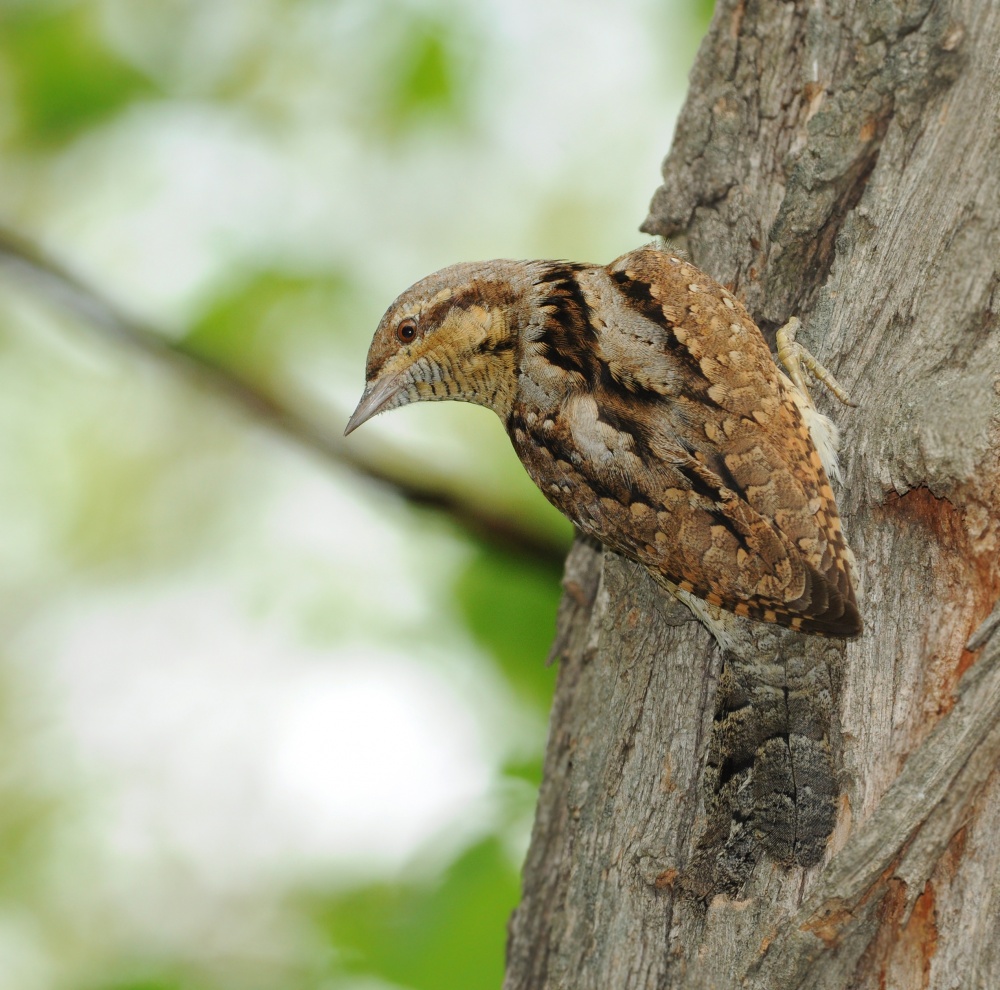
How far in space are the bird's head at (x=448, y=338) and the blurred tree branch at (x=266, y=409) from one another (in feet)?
2.56

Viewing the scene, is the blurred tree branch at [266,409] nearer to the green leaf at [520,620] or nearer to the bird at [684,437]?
the green leaf at [520,620]

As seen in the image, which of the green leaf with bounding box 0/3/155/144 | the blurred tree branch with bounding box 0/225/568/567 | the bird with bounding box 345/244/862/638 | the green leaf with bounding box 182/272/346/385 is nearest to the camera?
the bird with bounding box 345/244/862/638

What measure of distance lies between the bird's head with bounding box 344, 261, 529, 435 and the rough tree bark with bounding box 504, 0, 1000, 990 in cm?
62

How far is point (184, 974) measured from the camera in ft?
16.6

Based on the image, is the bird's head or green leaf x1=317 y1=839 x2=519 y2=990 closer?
the bird's head

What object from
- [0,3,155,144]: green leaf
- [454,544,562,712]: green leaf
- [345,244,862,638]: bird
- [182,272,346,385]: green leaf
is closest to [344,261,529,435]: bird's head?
[345,244,862,638]: bird

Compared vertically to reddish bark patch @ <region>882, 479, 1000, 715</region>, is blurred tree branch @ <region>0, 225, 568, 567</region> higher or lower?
higher

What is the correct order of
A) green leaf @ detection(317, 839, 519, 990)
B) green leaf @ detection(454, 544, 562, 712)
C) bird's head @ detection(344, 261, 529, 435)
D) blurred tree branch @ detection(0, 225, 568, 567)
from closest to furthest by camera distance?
bird's head @ detection(344, 261, 529, 435)
green leaf @ detection(317, 839, 519, 990)
blurred tree branch @ detection(0, 225, 568, 567)
green leaf @ detection(454, 544, 562, 712)

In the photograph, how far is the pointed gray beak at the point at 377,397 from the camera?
3.74m

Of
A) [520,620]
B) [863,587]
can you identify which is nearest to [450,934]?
[520,620]

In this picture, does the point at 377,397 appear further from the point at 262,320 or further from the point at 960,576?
the point at 262,320

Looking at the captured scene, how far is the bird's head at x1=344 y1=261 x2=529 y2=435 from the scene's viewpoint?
3688mm

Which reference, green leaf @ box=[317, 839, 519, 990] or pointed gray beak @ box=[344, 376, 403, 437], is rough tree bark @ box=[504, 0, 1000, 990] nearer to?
green leaf @ box=[317, 839, 519, 990]

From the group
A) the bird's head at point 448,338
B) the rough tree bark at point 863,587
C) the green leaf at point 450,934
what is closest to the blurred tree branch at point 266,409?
the bird's head at point 448,338
